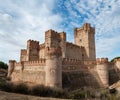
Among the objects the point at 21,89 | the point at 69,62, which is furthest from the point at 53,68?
the point at 69,62

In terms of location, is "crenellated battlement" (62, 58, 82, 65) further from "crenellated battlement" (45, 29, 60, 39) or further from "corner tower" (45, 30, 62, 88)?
"crenellated battlement" (45, 29, 60, 39)

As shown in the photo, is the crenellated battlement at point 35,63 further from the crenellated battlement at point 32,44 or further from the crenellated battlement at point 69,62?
the crenellated battlement at point 32,44

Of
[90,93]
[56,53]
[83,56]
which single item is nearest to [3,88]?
[56,53]

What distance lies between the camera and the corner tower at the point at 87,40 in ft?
130

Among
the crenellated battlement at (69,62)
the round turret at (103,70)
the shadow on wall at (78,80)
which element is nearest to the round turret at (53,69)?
the shadow on wall at (78,80)

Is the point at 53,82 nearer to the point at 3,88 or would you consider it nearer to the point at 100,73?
the point at 3,88

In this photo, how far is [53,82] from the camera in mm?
19531

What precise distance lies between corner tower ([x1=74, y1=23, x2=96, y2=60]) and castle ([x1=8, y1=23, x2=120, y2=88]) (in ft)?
7.94

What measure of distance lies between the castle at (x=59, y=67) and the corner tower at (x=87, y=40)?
2.42m

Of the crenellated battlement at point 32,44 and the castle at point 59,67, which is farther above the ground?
the crenellated battlement at point 32,44

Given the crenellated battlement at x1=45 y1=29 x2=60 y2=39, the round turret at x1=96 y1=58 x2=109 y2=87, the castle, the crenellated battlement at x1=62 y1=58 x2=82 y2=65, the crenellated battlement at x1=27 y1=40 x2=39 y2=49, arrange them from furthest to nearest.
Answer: the crenellated battlement at x1=27 y1=40 x2=39 y2=49 < the crenellated battlement at x1=45 y1=29 x2=60 y2=39 < the round turret at x1=96 y1=58 x2=109 y2=87 < the crenellated battlement at x1=62 y1=58 x2=82 y2=65 < the castle

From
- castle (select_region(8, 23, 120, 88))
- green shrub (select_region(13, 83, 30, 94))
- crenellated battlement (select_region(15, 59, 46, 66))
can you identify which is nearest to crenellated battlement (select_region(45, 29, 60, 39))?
castle (select_region(8, 23, 120, 88))

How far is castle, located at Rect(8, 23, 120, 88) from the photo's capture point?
20375mm

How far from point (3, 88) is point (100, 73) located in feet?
50.8
